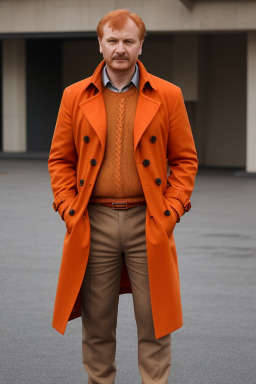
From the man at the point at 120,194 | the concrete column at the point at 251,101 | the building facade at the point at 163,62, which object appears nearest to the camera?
the man at the point at 120,194

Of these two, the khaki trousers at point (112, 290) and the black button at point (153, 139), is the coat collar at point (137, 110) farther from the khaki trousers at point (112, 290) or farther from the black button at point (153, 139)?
the khaki trousers at point (112, 290)

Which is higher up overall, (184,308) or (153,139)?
(153,139)

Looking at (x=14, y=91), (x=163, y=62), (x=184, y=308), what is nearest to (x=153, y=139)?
(x=184, y=308)

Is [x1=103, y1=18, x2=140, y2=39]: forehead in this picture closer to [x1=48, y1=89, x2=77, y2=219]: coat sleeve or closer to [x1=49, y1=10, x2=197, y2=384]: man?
[x1=49, y1=10, x2=197, y2=384]: man

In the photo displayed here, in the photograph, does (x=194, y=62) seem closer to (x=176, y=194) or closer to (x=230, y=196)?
(x=230, y=196)

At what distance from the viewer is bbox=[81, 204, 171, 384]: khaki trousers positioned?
3.96m

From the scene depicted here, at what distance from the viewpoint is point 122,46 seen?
3.79 m

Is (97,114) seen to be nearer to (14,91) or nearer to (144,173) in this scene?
(144,173)

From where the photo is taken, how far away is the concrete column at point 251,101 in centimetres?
2178

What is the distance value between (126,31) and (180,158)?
70 cm

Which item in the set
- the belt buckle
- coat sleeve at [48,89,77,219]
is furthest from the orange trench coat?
the belt buckle

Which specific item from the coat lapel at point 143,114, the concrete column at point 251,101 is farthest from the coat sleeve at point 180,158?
the concrete column at point 251,101

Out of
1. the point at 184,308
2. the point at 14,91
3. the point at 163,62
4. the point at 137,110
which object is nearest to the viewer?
the point at 137,110

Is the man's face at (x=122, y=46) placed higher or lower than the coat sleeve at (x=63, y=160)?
higher
